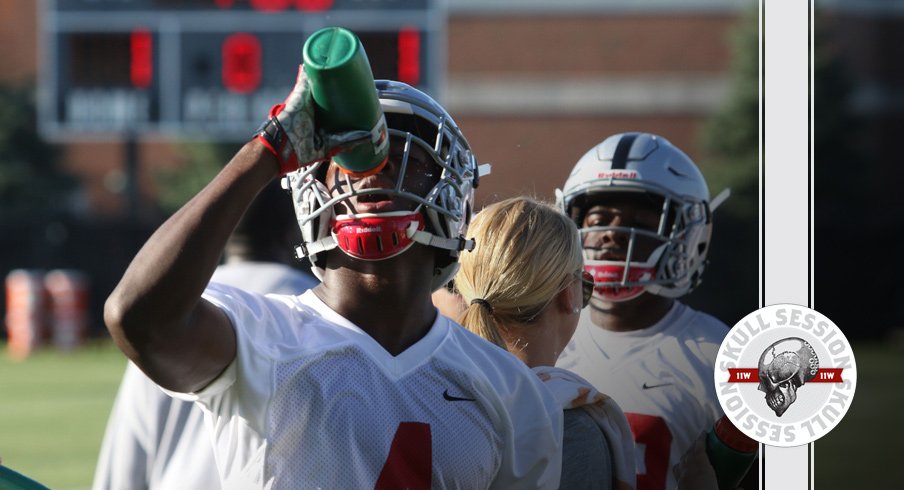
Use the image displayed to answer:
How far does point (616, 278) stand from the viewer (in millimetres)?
2357

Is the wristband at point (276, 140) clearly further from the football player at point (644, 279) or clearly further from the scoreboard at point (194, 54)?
the scoreboard at point (194, 54)

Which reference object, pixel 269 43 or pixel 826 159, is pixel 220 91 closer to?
pixel 269 43

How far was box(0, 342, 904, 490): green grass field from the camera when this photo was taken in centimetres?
621

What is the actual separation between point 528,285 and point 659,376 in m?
0.43

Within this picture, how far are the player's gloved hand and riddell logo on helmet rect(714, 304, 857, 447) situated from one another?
608mm

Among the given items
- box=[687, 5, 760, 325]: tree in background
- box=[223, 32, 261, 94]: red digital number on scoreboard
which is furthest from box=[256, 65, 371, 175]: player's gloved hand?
box=[223, 32, 261, 94]: red digital number on scoreboard

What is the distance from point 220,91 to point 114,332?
10221 millimetres

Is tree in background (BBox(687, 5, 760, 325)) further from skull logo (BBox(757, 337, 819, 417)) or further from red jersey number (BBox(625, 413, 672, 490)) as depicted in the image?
skull logo (BBox(757, 337, 819, 417))

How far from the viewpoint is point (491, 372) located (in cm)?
178

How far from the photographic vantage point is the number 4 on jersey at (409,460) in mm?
1645

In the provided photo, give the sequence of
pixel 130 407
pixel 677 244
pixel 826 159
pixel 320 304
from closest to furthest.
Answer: pixel 320 304, pixel 677 244, pixel 130 407, pixel 826 159

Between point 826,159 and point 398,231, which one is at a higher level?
point 826,159

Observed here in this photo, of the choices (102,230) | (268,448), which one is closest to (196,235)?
(268,448)

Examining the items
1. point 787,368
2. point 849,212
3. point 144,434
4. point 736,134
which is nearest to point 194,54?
point 144,434
